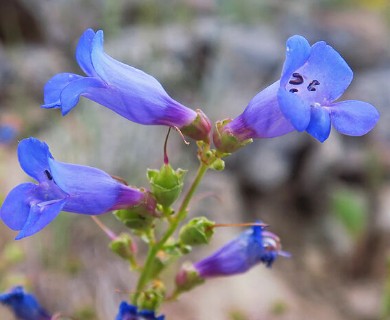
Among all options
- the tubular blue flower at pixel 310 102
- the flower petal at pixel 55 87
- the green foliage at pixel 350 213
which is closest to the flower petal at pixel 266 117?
the tubular blue flower at pixel 310 102

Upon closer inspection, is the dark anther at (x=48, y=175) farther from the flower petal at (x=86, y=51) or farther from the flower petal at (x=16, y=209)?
the flower petal at (x=86, y=51)

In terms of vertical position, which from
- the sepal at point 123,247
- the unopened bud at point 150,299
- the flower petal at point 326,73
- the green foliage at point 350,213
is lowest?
the green foliage at point 350,213

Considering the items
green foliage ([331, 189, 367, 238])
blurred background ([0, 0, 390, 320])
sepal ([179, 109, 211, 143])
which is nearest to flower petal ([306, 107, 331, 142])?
sepal ([179, 109, 211, 143])

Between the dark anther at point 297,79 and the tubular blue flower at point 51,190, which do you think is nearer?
the tubular blue flower at point 51,190

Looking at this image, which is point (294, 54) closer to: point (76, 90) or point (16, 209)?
point (76, 90)

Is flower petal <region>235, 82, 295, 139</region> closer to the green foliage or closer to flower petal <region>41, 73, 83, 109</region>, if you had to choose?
flower petal <region>41, 73, 83, 109</region>

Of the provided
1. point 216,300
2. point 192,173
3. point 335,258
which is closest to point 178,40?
point 192,173

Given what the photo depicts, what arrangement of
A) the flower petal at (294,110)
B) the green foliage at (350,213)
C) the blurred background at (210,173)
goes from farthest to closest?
the green foliage at (350,213), the blurred background at (210,173), the flower petal at (294,110)
